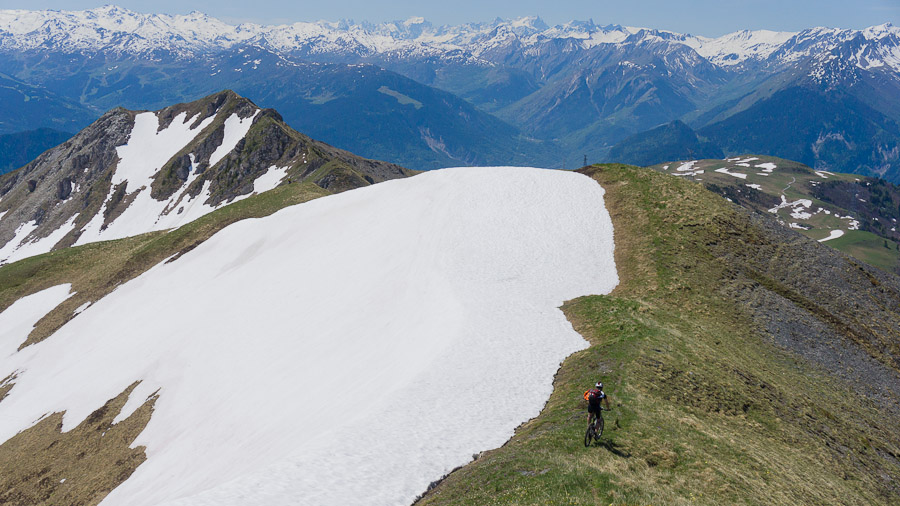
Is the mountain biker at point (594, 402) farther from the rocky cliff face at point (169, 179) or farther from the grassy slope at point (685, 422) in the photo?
the rocky cliff face at point (169, 179)

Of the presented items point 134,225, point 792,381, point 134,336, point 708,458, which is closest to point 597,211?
point 792,381

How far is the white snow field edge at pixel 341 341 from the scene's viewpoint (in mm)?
21281

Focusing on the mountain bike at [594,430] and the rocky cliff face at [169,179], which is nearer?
the mountain bike at [594,430]

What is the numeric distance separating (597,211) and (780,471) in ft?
129

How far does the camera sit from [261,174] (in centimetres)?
15550

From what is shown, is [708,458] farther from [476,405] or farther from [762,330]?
[762,330]

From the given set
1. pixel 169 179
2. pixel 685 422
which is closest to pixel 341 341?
pixel 685 422

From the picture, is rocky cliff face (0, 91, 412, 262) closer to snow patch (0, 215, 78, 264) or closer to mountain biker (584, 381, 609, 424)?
snow patch (0, 215, 78, 264)

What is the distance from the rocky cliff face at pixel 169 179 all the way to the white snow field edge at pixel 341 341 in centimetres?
7193

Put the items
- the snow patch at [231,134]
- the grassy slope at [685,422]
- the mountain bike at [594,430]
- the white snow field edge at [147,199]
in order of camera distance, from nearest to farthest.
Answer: the grassy slope at [685,422]
the mountain bike at [594,430]
the white snow field edge at [147,199]
the snow patch at [231,134]

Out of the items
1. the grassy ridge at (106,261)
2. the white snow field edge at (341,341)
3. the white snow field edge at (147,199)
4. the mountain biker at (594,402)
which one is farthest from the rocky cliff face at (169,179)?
the mountain biker at (594,402)

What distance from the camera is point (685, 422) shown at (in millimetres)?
22094

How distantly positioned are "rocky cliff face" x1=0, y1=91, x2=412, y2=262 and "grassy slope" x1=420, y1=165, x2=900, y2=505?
104 m

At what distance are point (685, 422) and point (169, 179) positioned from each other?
18718cm
